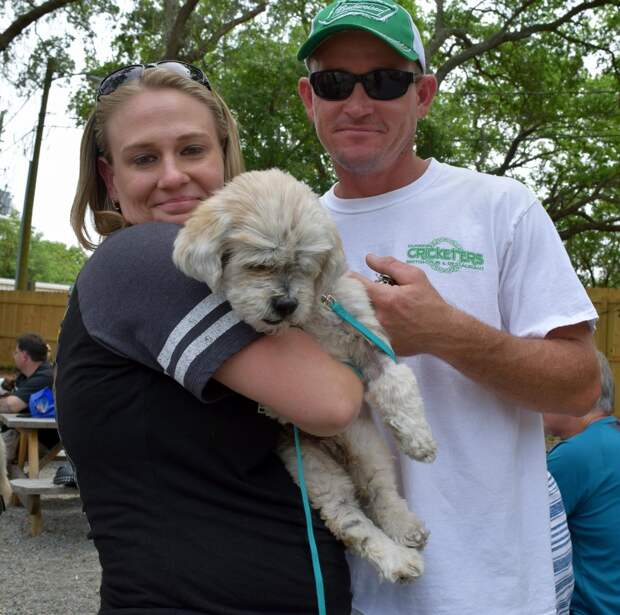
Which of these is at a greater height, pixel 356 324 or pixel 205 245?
pixel 205 245

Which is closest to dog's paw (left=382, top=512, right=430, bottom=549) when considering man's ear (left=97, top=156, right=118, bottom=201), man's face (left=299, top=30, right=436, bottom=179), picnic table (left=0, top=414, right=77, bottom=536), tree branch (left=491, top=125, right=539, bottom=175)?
man's face (left=299, top=30, right=436, bottom=179)

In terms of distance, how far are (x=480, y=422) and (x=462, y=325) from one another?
356mm

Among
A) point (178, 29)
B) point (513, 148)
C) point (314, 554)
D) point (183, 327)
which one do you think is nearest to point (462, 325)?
point (314, 554)

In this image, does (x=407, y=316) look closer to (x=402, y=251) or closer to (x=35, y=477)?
(x=402, y=251)

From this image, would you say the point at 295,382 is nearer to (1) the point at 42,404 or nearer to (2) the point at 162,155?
(2) the point at 162,155

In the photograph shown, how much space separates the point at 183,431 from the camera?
1.91 m

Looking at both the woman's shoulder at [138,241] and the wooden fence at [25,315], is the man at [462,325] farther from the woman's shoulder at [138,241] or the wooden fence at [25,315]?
the wooden fence at [25,315]

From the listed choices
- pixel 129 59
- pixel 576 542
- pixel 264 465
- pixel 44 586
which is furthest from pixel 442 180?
pixel 129 59

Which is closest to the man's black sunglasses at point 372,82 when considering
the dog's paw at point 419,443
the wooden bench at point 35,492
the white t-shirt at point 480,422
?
the white t-shirt at point 480,422

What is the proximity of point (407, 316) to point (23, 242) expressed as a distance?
2480cm

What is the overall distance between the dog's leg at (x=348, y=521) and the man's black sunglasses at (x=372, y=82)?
127cm

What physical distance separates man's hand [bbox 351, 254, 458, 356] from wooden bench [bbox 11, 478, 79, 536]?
7851 millimetres

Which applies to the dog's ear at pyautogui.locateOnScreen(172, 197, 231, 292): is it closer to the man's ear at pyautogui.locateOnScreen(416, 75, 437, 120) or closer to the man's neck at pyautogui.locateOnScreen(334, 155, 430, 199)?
the man's neck at pyautogui.locateOnScreen(334, 155, 430, 199)

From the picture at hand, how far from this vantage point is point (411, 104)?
9.60 feet
